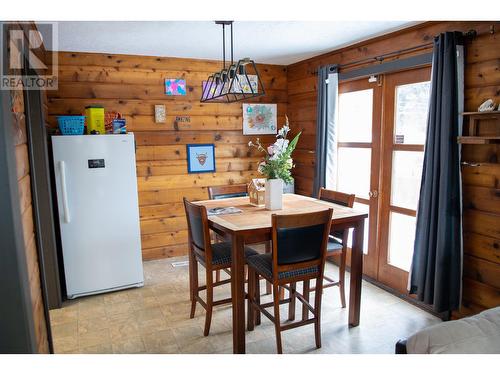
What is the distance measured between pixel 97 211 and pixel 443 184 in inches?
112

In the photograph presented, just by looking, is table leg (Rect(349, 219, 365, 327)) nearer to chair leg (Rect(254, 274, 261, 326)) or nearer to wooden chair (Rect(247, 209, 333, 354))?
wooden chair (Rect(247, 209, 333, 354))

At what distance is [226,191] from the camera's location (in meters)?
3.64

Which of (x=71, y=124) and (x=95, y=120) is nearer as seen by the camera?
(x=71, y=124)

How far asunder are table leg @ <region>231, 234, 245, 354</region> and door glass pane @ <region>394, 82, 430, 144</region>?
5.98ft

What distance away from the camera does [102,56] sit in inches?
157

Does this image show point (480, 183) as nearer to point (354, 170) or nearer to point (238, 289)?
point (354, 170)

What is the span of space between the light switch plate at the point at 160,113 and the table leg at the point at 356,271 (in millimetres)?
2544

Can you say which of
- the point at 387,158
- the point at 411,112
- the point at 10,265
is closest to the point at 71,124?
the point at 10,265

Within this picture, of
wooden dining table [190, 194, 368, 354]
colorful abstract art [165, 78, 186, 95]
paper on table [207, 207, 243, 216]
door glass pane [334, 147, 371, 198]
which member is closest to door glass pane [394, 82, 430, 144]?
door glass pane [334, 147, 371, 198]

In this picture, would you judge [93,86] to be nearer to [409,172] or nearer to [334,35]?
[334,35]

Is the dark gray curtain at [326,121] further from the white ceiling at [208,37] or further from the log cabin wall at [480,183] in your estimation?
the log cabin wall at [480,183]

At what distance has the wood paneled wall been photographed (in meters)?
3.96

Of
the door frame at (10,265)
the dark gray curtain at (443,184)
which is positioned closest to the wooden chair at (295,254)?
the dark gray curtain at (443,184)
